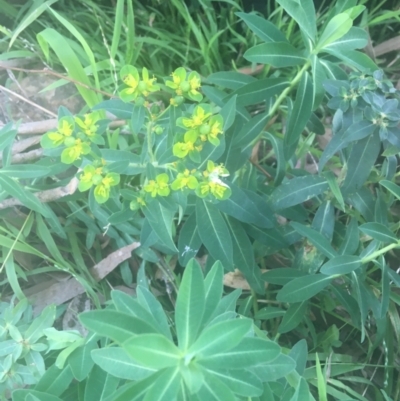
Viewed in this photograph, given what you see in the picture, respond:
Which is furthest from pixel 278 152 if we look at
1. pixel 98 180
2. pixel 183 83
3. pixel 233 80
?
pixel 98 180

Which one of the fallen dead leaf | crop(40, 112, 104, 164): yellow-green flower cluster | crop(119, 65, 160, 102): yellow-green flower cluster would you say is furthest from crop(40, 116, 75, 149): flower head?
the fallen dead leaf

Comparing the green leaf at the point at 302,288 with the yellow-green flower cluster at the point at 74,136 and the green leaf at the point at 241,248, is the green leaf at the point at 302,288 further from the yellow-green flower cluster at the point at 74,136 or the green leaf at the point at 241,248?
the yellow-green flower cluster at the point at 74,136

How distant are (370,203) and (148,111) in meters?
0.66

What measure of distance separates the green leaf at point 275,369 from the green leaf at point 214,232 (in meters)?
0.34

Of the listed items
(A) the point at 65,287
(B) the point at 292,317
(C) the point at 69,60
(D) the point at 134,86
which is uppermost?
(D) the point at 134,86

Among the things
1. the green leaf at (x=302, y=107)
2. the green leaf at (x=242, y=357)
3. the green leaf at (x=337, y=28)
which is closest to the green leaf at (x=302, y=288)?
the green leaf at (x=302, y=107)

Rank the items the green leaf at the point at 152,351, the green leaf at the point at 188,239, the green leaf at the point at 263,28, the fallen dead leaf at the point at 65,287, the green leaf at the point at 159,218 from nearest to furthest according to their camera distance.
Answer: the green leaf at the point at 152,351 → the green leaf at the point at 159,218 → the green leaf at the point at 263,28 → the green leaf at the point at 188,239 → the fallen dead leaf at the point at 65,287

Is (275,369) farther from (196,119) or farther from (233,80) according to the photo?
(233,80)

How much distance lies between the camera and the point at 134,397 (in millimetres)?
756

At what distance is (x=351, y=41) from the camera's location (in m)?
1.08

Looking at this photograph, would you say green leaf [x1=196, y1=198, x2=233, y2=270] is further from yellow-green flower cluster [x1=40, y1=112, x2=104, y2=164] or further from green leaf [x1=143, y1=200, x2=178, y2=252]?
yellow-green flower cluster [x1=40, y1=112, x2=104, y2=164]

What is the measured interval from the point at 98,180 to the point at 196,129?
218mm

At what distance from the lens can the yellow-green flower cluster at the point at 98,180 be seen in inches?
36.2

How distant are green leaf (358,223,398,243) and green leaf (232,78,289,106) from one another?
1.31 ft
